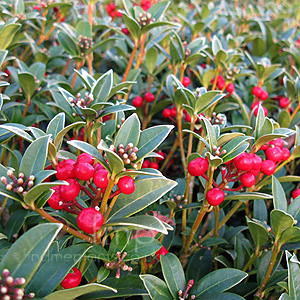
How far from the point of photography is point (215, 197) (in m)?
1.27

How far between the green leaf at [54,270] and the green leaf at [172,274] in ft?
1.28

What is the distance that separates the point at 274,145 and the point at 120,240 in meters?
0.90

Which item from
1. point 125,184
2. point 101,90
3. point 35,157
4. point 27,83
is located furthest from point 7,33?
point 125,184

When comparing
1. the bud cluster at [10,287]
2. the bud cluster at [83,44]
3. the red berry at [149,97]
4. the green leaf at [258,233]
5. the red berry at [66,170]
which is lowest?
the green leaf at [258,233]

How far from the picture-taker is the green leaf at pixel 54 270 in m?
1.06

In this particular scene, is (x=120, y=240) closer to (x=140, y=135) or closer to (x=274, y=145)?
(x=140, y=135)

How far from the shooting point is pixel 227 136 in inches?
53.0

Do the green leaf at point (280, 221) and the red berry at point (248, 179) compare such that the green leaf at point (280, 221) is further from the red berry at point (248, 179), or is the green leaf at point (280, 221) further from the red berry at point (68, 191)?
the red berry at point (68, 191)

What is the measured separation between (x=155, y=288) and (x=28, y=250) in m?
0.56

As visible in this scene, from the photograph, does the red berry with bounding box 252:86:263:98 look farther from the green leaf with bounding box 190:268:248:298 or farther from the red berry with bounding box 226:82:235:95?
the green leaf with bounding box 190:268:248:298

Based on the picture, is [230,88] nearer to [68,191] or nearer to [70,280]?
[68,191]

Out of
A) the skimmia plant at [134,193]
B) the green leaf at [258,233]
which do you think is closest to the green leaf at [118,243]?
the skimmia plant at [134,193]

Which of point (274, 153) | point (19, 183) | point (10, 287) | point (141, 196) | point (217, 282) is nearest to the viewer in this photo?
point (10, 287)

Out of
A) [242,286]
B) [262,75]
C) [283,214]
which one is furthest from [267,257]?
[262,75]
